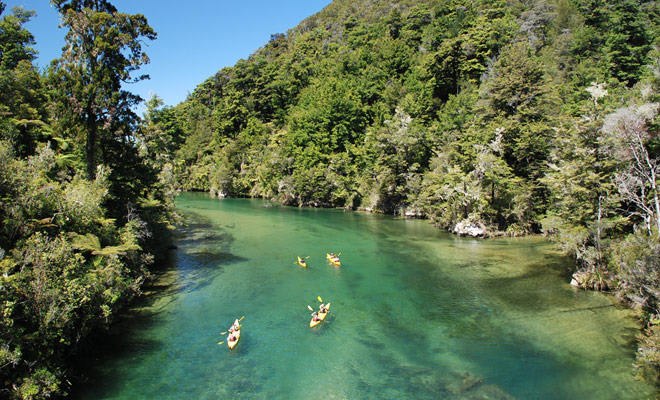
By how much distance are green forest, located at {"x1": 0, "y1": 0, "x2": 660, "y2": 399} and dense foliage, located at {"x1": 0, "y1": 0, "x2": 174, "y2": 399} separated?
8 centimetres

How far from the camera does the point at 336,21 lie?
13012cm

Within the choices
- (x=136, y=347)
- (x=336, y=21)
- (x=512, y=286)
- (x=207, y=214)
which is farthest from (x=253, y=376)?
(x=336, y=21)

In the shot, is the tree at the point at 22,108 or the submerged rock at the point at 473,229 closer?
the tree at the point at 22,108

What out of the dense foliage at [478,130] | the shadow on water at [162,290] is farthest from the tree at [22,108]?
the shadow on water at [162,290]

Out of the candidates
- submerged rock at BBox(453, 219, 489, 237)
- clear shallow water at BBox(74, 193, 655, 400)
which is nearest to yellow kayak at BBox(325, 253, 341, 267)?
clear shallow water at BBox(74, 193, 655, 400)

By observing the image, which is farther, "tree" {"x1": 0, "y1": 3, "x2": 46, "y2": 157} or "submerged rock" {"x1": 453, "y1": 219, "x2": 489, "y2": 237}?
"submerged rock" {"x1": 453, "y1": 219, "x2": 489, "y2": 237}

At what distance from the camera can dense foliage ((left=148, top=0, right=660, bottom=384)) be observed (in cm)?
1778

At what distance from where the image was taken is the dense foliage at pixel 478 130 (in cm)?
1778

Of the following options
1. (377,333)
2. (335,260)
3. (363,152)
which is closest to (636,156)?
(377,333)

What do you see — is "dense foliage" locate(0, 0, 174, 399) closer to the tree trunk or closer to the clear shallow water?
the tree trunk

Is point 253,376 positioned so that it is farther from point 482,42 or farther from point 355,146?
point 482,42

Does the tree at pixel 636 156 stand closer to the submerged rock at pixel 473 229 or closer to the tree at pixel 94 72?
the submerged rock at pixel 473 229

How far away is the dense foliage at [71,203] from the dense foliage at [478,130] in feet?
21.0

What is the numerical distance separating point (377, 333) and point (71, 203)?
528 inches
